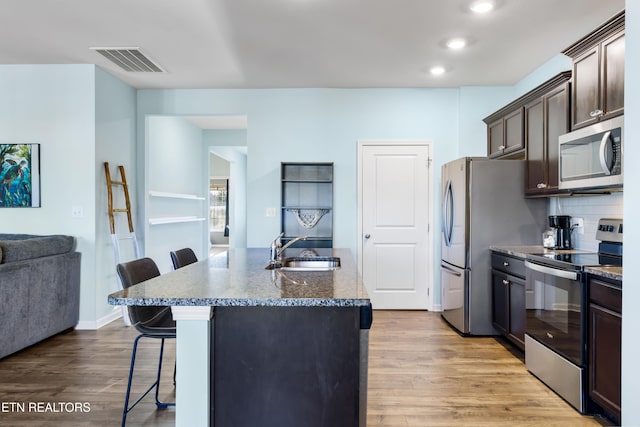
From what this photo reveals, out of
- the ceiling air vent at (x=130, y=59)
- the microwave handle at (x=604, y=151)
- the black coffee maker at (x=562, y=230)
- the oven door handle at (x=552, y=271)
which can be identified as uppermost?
the ceiling air vent at (x=130, y=59)

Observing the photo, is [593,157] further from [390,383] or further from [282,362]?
[282,362]

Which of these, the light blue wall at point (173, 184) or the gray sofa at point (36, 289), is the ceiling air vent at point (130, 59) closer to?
the light blue wall at point (173, 184)

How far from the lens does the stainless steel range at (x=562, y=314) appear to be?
238cm

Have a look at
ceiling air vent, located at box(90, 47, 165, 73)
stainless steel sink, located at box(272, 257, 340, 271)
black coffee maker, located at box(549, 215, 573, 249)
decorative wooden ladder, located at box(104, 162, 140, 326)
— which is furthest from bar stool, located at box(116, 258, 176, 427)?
black coffee maker, located at box(549, 215, 573, 249)

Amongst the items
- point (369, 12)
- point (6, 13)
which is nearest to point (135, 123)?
point (6, 13)

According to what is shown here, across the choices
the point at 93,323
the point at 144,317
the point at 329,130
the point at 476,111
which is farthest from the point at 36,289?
the point at 476,111

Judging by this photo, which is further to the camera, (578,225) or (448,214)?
(448,214)

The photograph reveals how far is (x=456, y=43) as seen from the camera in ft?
11.3

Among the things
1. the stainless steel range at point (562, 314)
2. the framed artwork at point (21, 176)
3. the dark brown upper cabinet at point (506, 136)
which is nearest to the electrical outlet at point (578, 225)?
the stainless steel range at point (562, 314)

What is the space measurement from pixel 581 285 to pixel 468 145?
265cm

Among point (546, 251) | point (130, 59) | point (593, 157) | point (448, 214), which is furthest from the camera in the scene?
point (448, 214)

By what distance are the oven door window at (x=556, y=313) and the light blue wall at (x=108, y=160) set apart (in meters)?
3.98

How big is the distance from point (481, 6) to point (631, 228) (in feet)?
6.02

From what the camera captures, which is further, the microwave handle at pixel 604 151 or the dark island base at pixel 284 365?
the microwave handle at pixel 604 151
